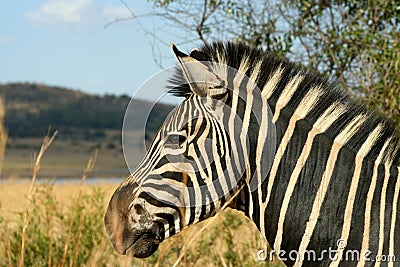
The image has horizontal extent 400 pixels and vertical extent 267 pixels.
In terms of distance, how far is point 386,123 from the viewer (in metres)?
3.27

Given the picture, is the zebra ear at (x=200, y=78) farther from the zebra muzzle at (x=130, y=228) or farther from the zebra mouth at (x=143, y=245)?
the zebra mouth at (x=143, y=245)

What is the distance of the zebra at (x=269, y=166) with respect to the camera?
122 inches

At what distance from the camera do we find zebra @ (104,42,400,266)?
10.2 ft

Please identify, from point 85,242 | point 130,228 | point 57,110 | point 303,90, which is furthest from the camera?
point 57,110

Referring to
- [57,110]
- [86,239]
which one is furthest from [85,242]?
[57,110]

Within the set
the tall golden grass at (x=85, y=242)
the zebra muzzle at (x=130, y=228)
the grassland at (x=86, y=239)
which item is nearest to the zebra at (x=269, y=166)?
the zebra muzzle at (x=130, y=228)

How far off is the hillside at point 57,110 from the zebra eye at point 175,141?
68.2m

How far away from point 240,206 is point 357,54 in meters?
3.94

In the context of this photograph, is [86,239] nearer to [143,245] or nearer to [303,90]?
[143,245]

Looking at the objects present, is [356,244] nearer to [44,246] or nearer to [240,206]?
[240,206]

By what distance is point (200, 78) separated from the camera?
3.23m

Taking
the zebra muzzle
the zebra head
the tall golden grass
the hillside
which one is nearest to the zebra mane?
the zebra head

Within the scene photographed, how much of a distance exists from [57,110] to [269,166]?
261 feet

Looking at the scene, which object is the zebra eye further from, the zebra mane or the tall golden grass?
the tall golden grass
